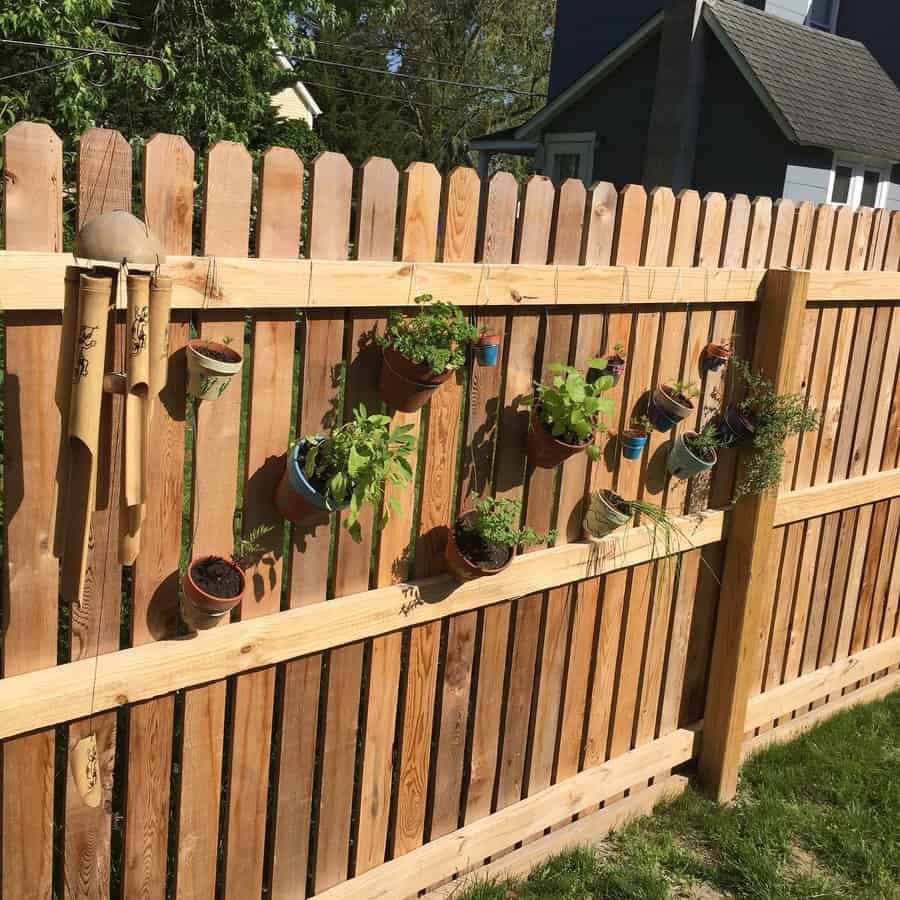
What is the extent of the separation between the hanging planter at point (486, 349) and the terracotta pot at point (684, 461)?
104cm

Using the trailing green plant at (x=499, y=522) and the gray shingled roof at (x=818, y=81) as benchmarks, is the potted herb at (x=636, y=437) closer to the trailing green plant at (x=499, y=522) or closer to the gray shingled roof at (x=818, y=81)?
the trailing green plant at (x=499, y=522)

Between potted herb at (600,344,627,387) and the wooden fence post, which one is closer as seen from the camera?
potted herb at (600,344,627,387)

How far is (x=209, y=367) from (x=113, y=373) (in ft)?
0.69

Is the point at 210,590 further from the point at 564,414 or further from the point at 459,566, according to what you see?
the point at 564,414

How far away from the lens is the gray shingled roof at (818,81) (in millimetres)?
14406

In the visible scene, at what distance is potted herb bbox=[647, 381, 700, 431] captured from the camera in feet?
11.9

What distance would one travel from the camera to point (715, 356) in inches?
150

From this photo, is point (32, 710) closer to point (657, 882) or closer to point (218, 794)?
point (218, 794)

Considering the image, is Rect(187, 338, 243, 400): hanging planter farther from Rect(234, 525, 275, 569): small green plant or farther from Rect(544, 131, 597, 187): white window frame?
Rect(544, 131, 597, 187): white window frame

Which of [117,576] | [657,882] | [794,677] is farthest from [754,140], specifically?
[117,576]

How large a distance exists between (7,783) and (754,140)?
14545 millimetres

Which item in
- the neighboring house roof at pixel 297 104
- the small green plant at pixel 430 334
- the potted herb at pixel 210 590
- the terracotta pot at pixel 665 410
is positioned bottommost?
the potted herb at pixel 210 590

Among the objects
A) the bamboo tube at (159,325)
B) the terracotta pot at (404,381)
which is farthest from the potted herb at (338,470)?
the bamboo tube at (159,325)

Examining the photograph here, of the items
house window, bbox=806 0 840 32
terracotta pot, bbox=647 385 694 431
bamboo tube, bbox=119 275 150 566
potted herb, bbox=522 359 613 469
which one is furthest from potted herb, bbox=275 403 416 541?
house window, bbox=806 0 840 32
